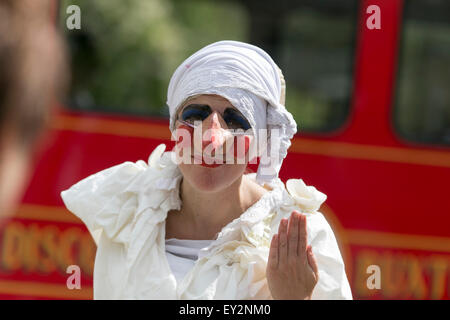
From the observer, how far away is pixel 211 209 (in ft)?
6.72

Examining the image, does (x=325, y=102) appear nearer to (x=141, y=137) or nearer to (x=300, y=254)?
(x=141, y=137)

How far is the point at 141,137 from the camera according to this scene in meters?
4.24

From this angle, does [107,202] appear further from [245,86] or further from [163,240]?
[245,86]

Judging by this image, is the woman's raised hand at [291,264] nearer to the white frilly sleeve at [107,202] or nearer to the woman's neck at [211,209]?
the woman's neck at [211,209]

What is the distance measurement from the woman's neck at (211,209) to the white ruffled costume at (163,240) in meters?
0.05

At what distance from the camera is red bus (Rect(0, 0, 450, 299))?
416 cm

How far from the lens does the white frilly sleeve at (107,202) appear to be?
2.05 metres

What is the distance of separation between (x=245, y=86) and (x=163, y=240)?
19.0 inches

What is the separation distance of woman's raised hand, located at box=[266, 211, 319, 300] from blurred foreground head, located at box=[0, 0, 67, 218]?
1.09 m

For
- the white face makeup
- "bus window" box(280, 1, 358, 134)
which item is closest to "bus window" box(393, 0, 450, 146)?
"bus window" box(280, 1, 358, 134)

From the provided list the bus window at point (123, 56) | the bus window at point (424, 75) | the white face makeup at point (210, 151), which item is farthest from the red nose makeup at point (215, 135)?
the bus window at point (424, 75)

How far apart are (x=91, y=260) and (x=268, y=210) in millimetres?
2364

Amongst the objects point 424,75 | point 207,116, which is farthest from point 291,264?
point 424,75

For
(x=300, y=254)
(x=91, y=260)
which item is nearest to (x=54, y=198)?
(x=91, y=260)
